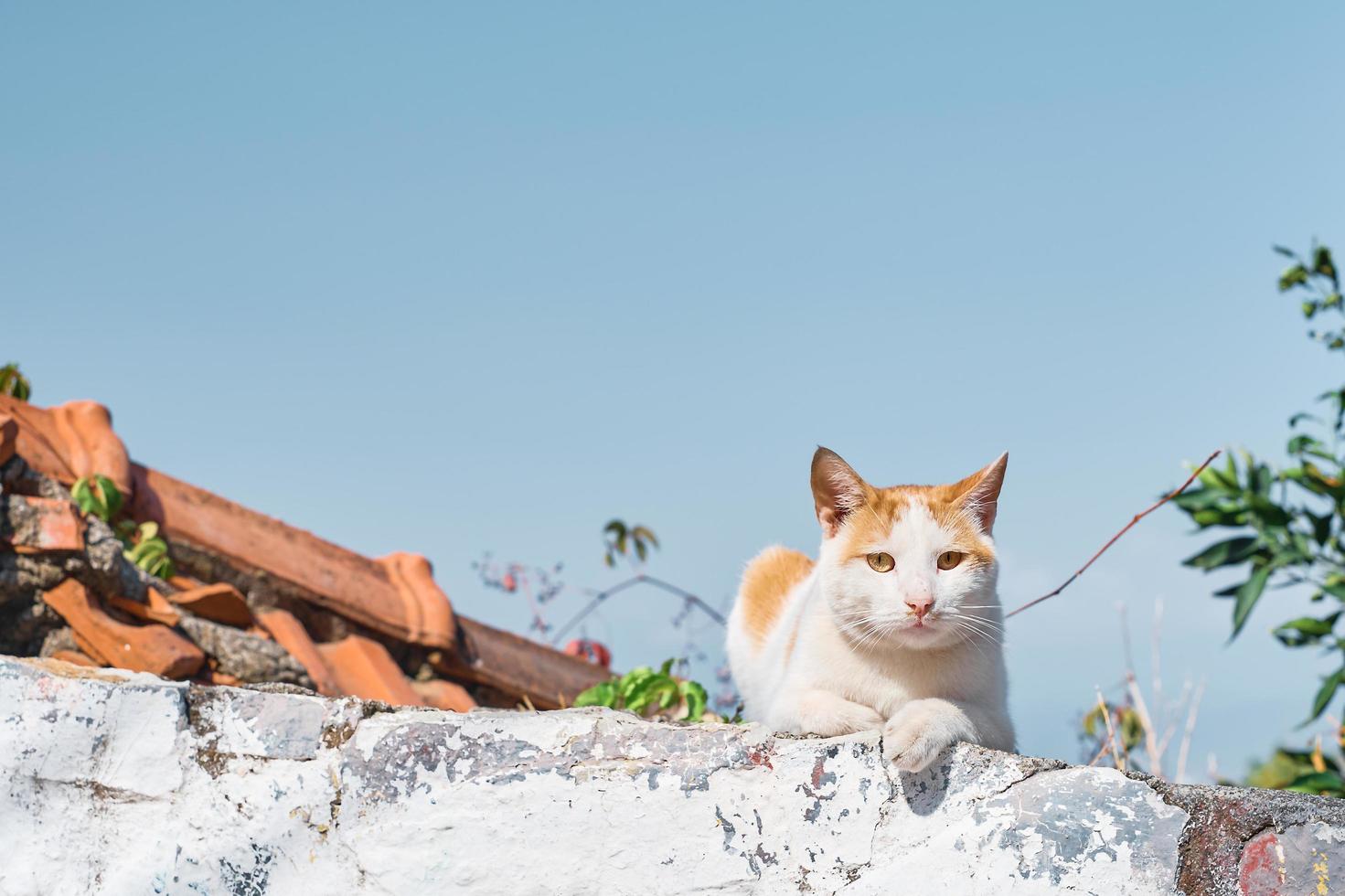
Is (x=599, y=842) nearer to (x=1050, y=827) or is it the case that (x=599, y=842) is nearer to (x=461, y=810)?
(x=461, y=810)

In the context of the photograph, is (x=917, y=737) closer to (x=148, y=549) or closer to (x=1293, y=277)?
(x=148, y=549)

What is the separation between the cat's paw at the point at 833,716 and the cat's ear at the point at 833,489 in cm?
36

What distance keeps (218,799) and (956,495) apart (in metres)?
1.51

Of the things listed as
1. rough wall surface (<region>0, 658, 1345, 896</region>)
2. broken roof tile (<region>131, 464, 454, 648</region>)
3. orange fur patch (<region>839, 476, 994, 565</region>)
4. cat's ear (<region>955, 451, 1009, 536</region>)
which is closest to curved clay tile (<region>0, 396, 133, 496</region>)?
broken roof tile (<region>131, 464, 454, 648</region>)

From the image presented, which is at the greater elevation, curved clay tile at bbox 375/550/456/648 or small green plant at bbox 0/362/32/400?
small green plant at bbox 0/362/32/400

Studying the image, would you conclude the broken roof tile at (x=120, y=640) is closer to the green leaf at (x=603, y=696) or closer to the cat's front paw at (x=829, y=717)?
the green leaf at (x=603, y=696)

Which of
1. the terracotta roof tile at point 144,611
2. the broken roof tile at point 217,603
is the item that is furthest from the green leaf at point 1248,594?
the terracotta roof tile at point 144,611

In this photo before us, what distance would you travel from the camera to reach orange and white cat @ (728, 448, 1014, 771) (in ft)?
6.95

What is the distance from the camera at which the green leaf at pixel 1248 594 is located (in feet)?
15.5

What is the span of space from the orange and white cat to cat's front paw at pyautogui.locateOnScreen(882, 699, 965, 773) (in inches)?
1.3

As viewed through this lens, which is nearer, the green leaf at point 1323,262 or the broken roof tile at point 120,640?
the broken roof tile at point 120,640

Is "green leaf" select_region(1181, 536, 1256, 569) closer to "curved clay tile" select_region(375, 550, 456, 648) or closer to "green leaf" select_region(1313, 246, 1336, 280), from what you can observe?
"green leaf" select_region(1313, 246, 1336, 280)

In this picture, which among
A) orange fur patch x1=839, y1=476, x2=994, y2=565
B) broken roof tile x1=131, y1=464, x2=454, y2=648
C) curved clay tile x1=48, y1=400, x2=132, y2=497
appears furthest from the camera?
broken roof tile x1=131, y1=464, x2=454, y2=648

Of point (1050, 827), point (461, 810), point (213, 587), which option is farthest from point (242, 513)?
point (1050, 827)
